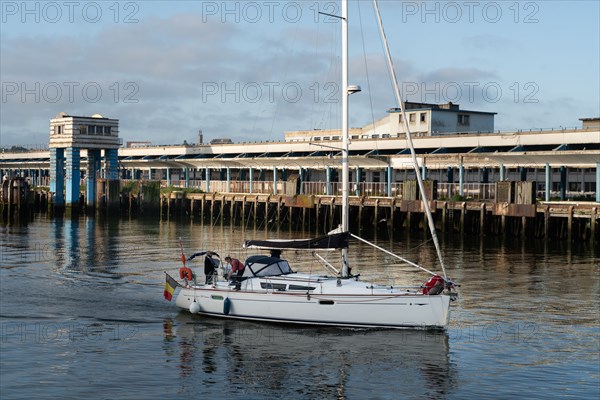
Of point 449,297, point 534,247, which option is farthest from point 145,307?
point 534,247

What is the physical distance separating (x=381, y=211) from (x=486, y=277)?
36835mm

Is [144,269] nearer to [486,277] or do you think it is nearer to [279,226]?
[486,277]

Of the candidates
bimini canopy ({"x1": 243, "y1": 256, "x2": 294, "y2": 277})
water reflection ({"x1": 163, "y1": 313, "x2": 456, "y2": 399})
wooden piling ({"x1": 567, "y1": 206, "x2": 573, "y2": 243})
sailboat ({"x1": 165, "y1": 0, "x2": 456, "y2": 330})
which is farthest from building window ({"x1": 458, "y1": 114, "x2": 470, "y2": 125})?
water reflection ({"x1": 163, "y1": 313, "x2": 456, "y2": 399})

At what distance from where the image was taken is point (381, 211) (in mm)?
85625

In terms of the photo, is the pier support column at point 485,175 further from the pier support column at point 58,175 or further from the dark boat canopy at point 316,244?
the dark boat canopy at point 316,244

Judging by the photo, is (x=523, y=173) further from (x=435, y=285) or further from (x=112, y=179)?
(x=435, y=285)

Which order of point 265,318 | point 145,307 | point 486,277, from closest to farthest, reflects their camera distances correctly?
point 265,318 < point 145,307 < point 486,277

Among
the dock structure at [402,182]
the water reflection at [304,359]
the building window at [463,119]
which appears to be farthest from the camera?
the building window at [463,119]

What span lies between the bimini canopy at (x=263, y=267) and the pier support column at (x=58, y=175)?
81.3 meters

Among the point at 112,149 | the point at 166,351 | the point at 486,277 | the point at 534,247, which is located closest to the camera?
the point at 166,351

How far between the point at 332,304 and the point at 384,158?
5762 cm

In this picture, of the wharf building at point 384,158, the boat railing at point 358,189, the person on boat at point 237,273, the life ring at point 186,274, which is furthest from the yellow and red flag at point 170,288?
the wharf building at point 384,158

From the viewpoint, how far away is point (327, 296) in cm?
3397

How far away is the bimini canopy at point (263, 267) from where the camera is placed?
3575cm
